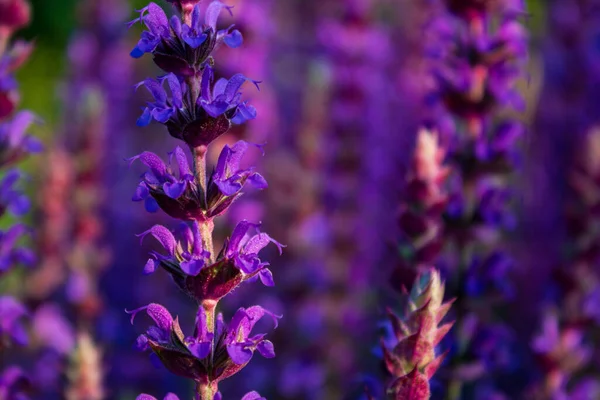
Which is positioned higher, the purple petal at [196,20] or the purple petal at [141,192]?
the purple petal at [196,20]

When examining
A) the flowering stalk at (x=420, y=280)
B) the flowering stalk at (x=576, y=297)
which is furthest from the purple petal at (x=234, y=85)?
the flowering stalk at (x=576, y=297)

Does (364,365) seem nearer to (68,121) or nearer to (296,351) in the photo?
(296,351)

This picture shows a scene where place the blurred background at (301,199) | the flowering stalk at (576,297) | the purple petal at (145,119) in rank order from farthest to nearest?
the blurred background at (301,199) < the flowering stalk at (576,297) < the purple petal at (145,119)

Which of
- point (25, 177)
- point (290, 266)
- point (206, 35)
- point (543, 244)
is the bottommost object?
point (206, 35)

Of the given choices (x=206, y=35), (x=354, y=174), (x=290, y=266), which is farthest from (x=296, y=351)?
(x=206, y=35)

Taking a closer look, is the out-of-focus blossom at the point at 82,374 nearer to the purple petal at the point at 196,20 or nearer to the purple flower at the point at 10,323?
the purple flower at the point at 10,323

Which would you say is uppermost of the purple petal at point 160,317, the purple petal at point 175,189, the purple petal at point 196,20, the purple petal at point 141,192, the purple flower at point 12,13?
the purple flower at point 12,13

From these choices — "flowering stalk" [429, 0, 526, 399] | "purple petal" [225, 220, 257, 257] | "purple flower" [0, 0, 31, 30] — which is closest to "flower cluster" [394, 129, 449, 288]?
"flowering stalk" [429, 0, 526, 399]

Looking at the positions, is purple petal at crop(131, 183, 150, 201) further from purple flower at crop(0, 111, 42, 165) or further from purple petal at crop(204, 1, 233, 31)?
purple flower at crop(0, 111, 42, 165)
